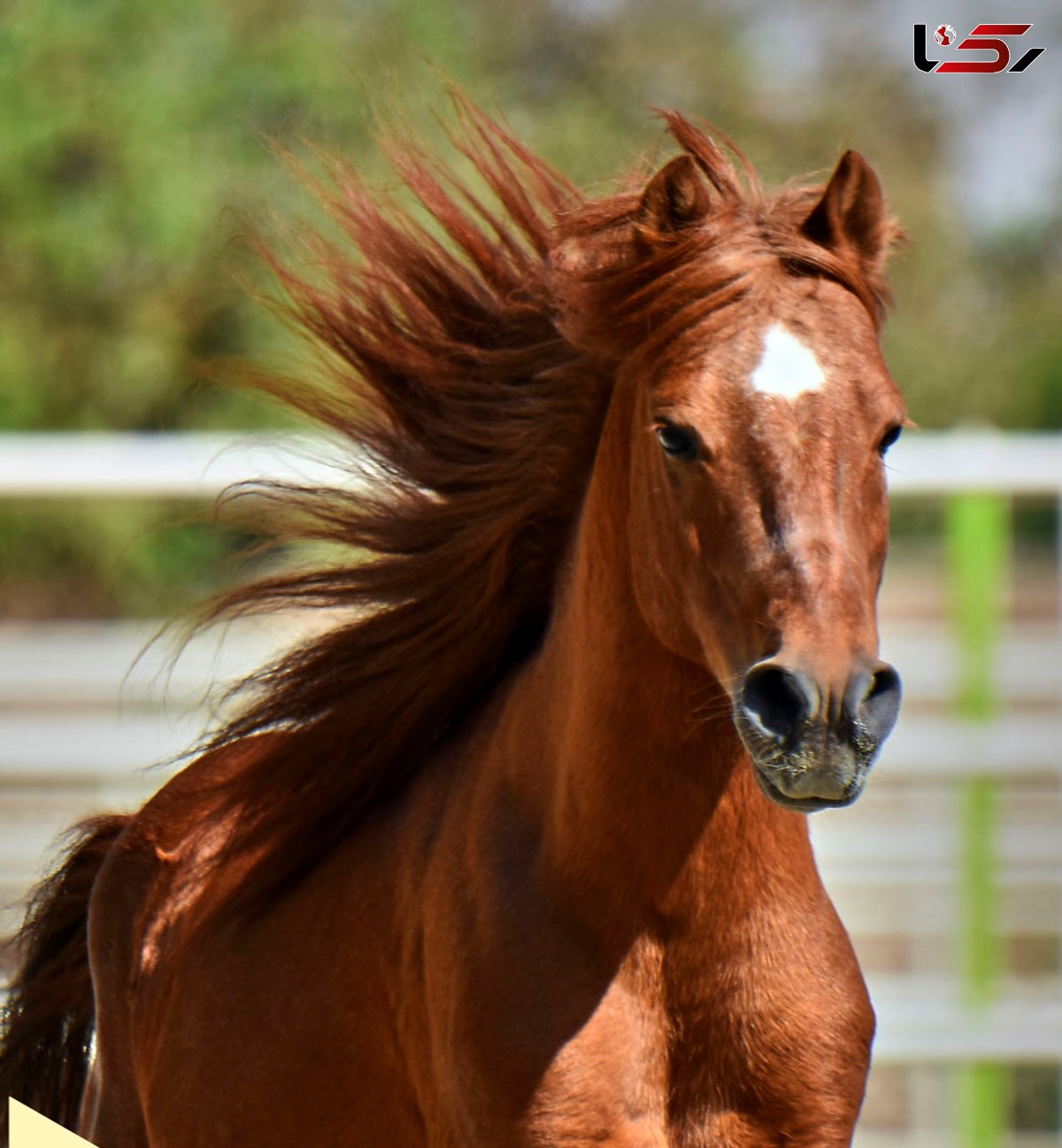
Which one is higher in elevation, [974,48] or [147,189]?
[147,189]

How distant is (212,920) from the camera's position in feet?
8.06

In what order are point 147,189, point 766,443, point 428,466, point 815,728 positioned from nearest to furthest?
point 815,728
point 766,443
point 428,466
point 147,189

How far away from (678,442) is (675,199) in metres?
0.31

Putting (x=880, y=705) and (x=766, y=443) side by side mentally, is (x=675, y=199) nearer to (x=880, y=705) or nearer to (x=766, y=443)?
(x=766, y=443)

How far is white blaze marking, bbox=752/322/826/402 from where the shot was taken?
1.75 meters

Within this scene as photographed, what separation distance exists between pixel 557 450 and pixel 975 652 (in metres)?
1.95

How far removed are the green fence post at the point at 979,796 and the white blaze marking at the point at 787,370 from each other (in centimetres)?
225

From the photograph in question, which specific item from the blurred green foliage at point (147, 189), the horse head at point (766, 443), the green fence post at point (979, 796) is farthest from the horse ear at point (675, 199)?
the blurred green foliage at point (147, 189)

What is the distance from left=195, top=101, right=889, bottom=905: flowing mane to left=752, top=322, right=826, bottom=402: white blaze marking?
265 millimetres

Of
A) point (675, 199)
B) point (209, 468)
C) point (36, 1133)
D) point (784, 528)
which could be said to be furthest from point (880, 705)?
point (209, 468)

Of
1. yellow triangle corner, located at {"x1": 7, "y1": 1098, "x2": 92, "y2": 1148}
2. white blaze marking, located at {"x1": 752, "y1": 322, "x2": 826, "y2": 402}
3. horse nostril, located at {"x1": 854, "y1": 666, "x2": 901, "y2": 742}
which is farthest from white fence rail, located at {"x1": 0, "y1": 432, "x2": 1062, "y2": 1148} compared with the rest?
horse nostril, located at {"x1": 854, "y1": 666, "x2": 901, "y2": 742}

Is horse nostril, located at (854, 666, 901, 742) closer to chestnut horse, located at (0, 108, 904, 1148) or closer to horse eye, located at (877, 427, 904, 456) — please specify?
chestnut horse, located at (0, 108, 904, 1148)

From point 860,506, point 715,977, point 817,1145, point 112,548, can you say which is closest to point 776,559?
point 860,506

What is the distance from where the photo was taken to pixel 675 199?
196 centimetres
